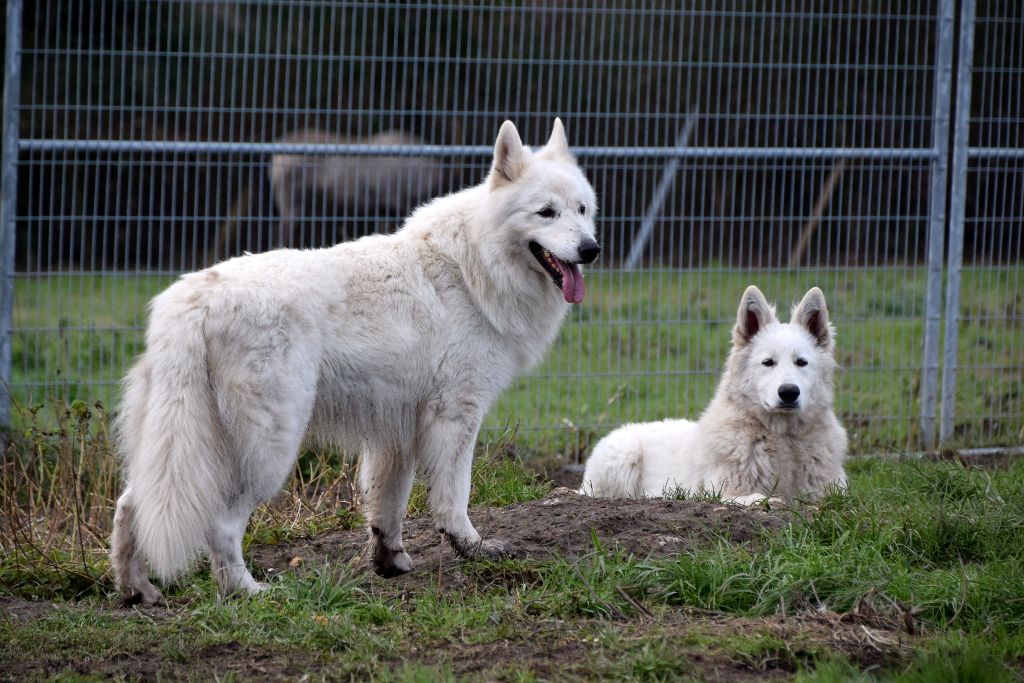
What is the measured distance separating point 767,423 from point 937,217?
9.11 ft

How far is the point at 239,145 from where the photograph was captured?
687cm

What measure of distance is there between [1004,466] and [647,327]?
2.52 metres

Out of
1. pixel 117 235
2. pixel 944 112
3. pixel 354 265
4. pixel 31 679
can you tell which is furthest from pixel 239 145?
pixel 944 112

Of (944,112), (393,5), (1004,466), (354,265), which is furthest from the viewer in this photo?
(944,112)

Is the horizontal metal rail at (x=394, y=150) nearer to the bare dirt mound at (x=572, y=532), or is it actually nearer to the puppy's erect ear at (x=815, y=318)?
the puppy's erect ear at (x=815, y=318)

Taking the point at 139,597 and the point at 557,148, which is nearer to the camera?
the point at 139,597

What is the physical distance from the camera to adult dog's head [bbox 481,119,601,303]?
4594 millimetres

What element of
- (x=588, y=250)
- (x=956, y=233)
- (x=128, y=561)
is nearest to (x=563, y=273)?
(x=588, y=250)

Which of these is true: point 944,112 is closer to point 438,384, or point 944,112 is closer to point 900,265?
point 900,265

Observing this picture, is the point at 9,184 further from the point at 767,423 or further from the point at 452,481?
the point at 767,423

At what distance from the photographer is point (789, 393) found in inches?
227

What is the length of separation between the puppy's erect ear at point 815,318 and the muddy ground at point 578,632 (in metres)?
1.66

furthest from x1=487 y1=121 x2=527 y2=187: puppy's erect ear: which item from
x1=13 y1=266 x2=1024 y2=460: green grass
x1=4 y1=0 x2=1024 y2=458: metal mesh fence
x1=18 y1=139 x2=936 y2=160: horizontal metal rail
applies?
x1=13 y1=266 x2=1024 y2=460: green grass

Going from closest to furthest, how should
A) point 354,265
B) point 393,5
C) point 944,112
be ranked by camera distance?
1. point 354,265
2. point 393,5
3. point 944,112
